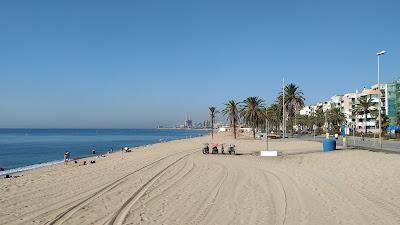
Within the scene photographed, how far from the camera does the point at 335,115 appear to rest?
4437 inches

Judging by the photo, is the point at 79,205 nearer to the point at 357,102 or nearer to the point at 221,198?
the point at 221,198

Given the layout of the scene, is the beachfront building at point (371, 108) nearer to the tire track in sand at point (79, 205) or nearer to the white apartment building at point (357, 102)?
the white apartment building at point (357, 102)

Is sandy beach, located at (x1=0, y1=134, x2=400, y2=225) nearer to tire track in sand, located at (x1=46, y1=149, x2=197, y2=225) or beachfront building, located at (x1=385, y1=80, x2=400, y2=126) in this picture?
tire track in sand, located at (x1=46, y1=149, x2=197, y2=225)

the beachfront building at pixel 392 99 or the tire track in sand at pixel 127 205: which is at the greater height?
the beachfront building at pixel 392 99

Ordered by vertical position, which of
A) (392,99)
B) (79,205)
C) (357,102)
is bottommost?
(79,205)

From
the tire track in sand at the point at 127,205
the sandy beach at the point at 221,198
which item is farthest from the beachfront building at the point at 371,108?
the tire track in sand at the point at 127,205

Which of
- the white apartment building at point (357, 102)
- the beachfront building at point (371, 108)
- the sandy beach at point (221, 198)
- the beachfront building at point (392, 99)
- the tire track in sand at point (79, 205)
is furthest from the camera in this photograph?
the white apartment building at point (357, 102)

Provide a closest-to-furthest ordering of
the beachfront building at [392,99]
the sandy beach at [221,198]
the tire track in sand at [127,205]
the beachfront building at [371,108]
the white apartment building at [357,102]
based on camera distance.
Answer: the tire track in sand at [127,205], the sandy beach at [221,198], the beachfront building at [392,99], the beachfront building at [371,108], the white apartment building at [357,102]

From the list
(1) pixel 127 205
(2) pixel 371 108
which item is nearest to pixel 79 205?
(1) pixel 127 205

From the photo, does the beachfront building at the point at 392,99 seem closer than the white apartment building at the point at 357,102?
Yes

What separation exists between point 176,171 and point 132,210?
11374mm

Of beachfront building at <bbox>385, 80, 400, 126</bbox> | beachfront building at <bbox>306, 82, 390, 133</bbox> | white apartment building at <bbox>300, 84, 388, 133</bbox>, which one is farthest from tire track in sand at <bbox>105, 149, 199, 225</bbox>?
beachfront building at <bbox>385, 80, 400, 126</bbox>

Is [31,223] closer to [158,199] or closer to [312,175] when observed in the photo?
[158,199]

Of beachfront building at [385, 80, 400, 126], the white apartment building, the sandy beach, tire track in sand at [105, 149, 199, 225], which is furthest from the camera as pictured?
the white apartment building
